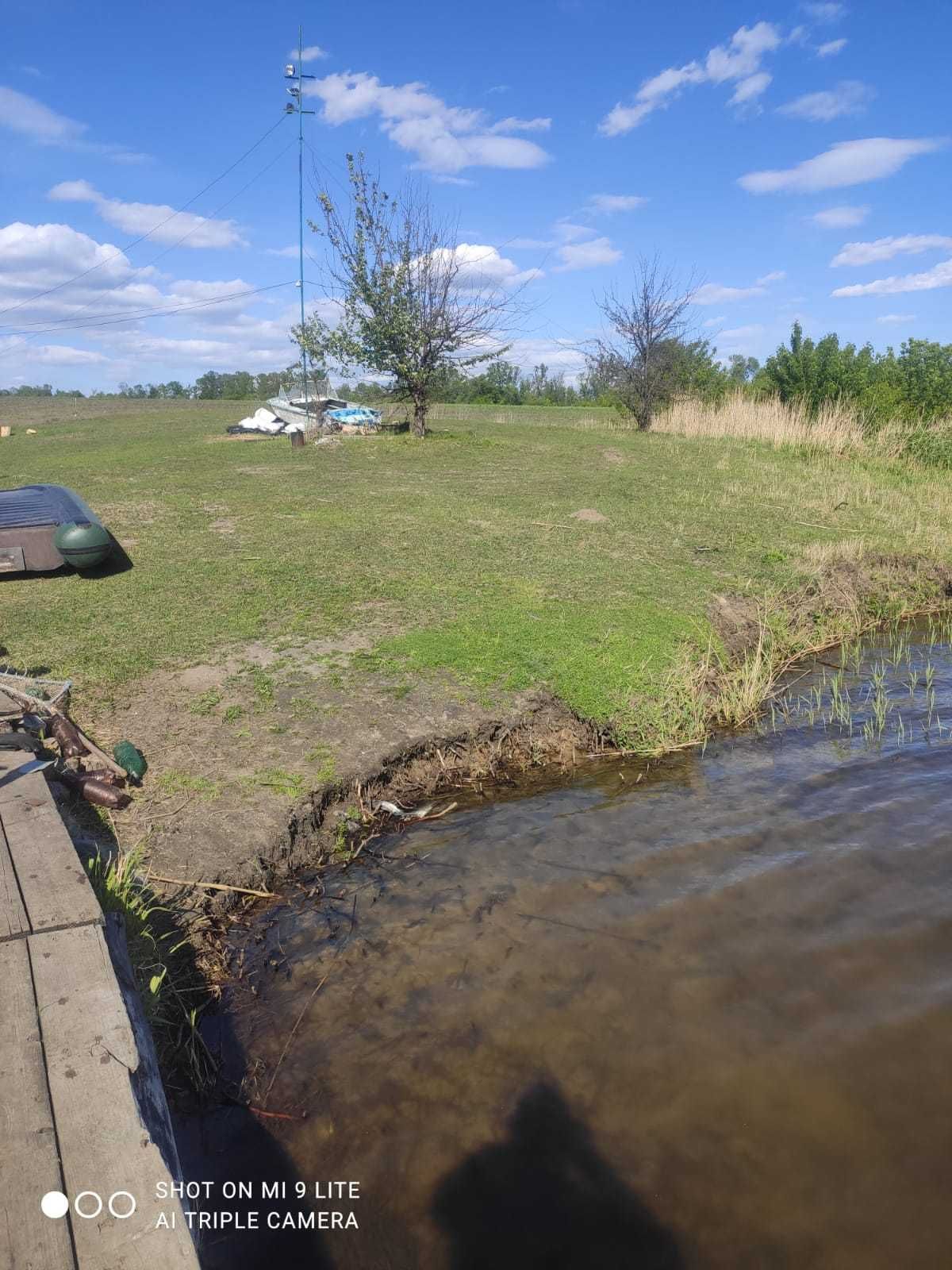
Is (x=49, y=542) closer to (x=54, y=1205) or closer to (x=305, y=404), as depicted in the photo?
(x=54, y=1205)

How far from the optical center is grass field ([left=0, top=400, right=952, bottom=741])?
601cm

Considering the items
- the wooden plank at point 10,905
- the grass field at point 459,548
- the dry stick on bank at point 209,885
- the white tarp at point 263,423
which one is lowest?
→ the dry stick on bank at point 209,885

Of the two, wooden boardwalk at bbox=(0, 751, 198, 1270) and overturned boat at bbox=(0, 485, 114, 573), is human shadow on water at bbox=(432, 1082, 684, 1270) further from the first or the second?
overturned boat at bbox=(0, 485, 114, 573)

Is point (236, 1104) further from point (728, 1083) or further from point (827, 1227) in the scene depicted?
point (827, 1227)

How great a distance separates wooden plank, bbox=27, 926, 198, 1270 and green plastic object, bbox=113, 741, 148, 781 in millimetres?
1769

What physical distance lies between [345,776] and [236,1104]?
1.90 metres

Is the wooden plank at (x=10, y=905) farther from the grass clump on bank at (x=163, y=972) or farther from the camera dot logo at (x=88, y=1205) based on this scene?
the camera dot logo at (x=88, y=1205)

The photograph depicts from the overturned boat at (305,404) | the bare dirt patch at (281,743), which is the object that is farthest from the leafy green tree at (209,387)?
the bare dirt patch at (281,743)

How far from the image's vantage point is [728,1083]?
9.38ft

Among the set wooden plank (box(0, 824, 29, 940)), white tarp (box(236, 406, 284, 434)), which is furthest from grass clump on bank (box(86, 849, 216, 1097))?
white tarp (box(236, 406, 284, 434))

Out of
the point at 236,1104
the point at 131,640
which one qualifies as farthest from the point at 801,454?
the point at 236,1104

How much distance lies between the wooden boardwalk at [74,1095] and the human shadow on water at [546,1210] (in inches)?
34.7

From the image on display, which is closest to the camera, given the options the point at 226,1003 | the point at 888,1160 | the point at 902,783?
the point at 888,1160

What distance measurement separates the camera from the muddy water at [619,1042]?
2426mm
